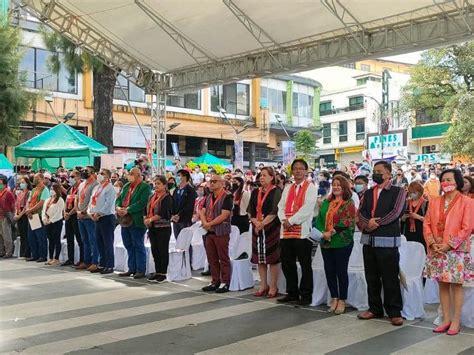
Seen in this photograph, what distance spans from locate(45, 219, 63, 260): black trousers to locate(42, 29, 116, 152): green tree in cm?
858

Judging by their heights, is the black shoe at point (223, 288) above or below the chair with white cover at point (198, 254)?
below

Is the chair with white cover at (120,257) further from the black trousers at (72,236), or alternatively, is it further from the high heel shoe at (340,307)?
the high heel shoe at (340,307)

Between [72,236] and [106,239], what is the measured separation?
4.03 feet

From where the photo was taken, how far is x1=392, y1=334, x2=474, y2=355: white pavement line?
17.5 ft

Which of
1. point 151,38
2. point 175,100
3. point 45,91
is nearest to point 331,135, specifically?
point 175,100

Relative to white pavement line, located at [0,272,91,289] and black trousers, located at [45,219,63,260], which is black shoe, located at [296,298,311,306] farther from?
black trousers, located at [45,219,63,260]

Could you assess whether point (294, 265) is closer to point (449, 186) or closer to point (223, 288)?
point (223, 288)

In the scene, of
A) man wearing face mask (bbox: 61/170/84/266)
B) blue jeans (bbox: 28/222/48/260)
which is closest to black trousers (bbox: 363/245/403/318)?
man wearing face mask (bbox: 61/170/84/266)

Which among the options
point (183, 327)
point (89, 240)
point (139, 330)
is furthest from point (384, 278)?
point (89, 240)

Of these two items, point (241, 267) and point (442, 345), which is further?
point (241, 267)

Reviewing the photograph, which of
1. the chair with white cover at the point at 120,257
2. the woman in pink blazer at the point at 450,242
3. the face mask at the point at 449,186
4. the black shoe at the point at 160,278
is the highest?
the face mask at the point at 449,186

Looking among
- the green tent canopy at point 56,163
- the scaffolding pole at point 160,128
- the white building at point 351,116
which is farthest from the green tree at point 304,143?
the scaffolding pole at point 160,128

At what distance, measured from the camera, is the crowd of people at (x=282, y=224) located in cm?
601

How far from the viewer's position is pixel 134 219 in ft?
30.6
